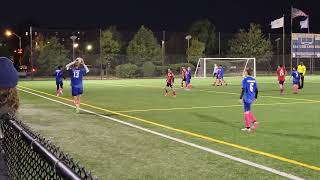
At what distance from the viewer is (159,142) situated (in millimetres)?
10953

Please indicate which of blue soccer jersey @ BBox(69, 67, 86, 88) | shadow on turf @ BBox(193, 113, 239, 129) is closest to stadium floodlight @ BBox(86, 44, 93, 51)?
blue soccer jersey @ BBox(69, 67, 86, 88)

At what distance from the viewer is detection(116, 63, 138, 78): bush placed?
218 ft

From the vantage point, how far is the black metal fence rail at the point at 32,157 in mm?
2947

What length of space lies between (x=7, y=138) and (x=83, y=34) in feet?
286

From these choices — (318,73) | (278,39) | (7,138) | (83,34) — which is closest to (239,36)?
(278,39)

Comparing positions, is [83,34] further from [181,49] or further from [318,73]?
[318,73]

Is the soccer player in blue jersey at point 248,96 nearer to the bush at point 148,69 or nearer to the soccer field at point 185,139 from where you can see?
the soccer field at point 185,139

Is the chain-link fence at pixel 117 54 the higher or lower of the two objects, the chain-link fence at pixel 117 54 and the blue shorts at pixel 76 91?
the higher

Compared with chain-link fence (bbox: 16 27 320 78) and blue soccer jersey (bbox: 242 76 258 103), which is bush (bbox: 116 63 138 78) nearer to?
chain-link fence (bbox: 16 27 320 78)

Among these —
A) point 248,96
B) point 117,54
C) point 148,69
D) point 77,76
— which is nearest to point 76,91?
point 77,76

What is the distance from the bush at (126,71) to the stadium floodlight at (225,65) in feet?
27.2

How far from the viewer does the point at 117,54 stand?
78812mm

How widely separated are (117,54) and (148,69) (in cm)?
1207

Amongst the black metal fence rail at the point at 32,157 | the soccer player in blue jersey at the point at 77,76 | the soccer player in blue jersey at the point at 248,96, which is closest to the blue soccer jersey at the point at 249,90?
the soccer player in blue jersey at the point at 248,96
